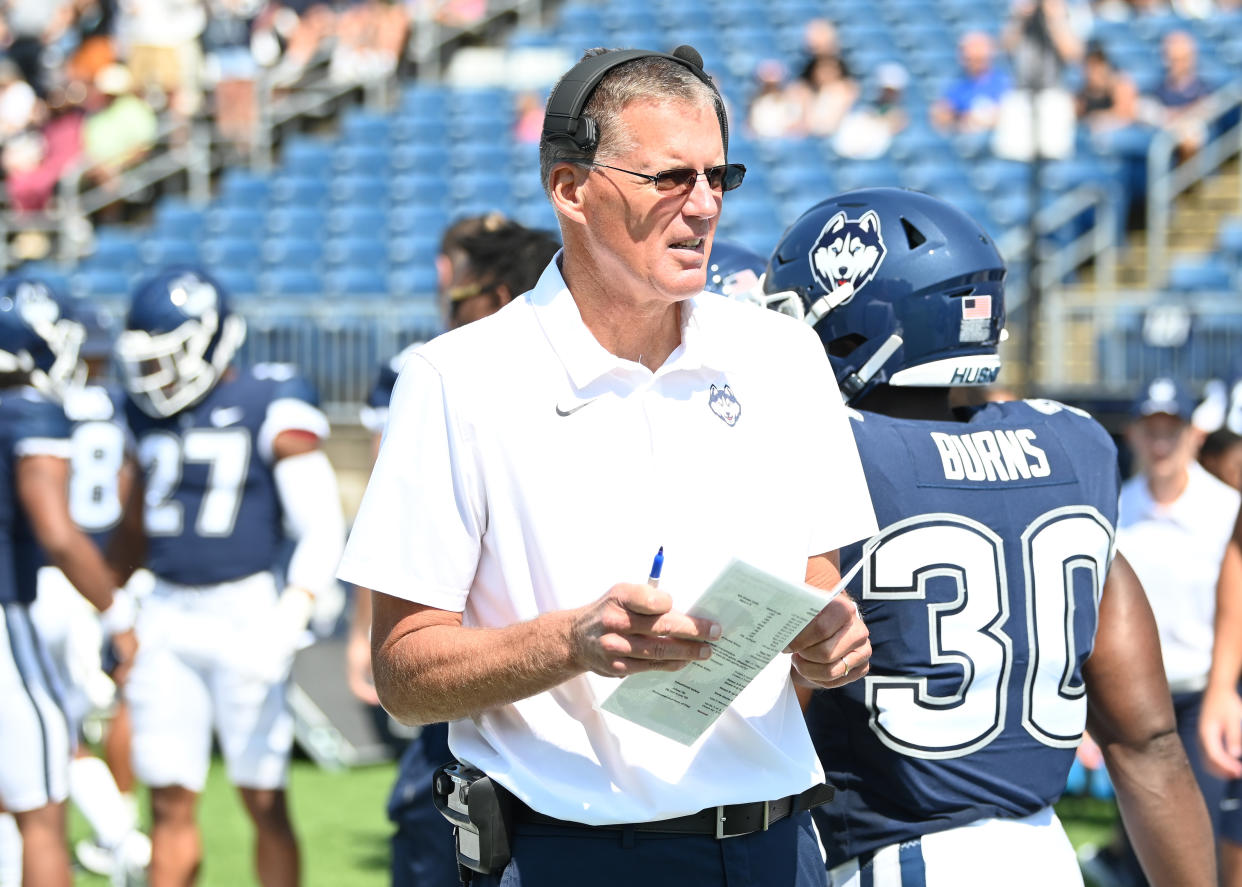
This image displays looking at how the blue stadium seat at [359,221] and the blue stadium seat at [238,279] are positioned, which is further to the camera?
the blue stadium seat at [359,221]


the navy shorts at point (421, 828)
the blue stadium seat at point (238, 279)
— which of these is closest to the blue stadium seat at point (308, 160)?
the blue stadium seat at point (238, 279)

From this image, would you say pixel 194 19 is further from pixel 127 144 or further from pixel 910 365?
pixel 910 365

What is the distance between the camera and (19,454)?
17.0 ft

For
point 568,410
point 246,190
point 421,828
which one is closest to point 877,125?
point 246,190

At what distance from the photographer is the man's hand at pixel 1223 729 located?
4.24 meters

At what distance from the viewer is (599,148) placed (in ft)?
7.95

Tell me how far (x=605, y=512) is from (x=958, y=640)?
2.51 feet

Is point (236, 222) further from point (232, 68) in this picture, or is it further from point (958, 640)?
point (958, 640)

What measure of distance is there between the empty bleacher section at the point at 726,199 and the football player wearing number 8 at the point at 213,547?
5044mm

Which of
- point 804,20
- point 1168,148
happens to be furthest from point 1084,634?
point 804,20

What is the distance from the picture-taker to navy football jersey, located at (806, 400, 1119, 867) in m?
2.77

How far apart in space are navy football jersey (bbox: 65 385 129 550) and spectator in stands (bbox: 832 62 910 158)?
354 inches

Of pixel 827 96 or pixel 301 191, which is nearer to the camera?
pixel 827 96

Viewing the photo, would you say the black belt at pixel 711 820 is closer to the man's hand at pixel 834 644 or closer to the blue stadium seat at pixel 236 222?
the man's hand at pixel 834 644
